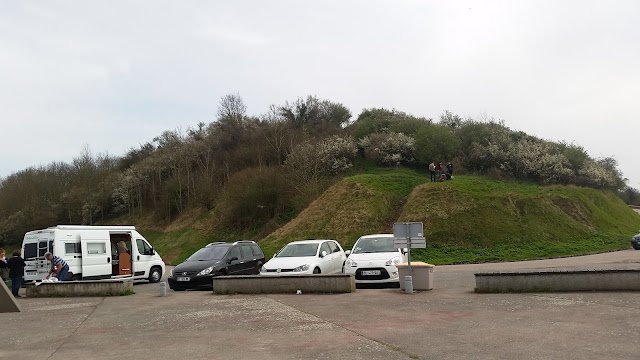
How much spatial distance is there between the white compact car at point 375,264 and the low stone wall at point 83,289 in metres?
6.74

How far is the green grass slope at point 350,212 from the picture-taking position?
30.9 metres

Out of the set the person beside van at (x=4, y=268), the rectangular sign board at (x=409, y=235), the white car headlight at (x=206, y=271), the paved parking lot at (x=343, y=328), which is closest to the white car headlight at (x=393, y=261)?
the paved parking lot at (x=343, y=328)

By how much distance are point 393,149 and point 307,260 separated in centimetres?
2850

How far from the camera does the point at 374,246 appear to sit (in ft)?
52.4

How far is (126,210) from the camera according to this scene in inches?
2432

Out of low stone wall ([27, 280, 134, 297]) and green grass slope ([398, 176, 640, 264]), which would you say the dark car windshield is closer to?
low stone wall ([27, 280, 134, 297])

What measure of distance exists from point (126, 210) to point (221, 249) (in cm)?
4872

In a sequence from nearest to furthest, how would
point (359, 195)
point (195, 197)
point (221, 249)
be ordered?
point (221, 249), point (359, 195), point (195, 197)

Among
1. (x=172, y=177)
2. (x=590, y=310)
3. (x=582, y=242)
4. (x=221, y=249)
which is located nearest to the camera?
(x=590, y=310)

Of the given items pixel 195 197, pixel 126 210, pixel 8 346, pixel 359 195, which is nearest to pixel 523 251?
pixel 359 195

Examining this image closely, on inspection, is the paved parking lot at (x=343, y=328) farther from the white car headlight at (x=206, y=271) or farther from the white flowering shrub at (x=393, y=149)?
the white flowering shrub at (x=393, y=149)

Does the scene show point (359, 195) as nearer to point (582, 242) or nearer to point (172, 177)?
point (582, 242)

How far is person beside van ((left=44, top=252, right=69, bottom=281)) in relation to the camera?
16625mm

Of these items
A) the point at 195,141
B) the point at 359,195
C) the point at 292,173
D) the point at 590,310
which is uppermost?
the point at 195,141
